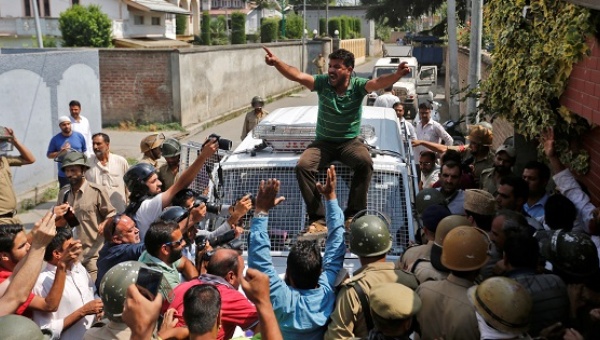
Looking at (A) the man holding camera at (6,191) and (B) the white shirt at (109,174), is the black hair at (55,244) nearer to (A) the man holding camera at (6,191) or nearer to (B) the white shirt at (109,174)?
(A) the man holding camera at (6,191)

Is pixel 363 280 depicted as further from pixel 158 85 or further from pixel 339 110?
pixel 158 85

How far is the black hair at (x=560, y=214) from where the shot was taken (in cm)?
445

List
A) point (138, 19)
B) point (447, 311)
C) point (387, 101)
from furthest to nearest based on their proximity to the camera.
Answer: point (138, 19) < point (387, 101) < point (447, 311)

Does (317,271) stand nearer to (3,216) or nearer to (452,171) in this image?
(452,171)

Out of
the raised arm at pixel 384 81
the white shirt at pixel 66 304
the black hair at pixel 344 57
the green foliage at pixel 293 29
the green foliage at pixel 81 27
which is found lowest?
the white shirt at pixel 66 304

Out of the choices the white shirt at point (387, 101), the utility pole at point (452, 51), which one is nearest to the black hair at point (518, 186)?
the white shirt at point (387, 101)

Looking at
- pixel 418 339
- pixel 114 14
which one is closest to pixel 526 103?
pixel 418 339

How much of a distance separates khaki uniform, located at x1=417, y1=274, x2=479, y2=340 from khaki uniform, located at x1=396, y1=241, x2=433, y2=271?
669mm

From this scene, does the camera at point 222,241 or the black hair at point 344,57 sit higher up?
the black hair at point 344,57

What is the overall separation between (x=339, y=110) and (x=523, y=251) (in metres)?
2.40

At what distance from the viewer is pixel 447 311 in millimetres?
3400

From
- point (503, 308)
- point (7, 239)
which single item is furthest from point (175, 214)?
point (503, 308)

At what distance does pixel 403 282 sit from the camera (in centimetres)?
373

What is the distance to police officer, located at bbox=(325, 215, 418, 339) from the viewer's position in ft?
11.6
